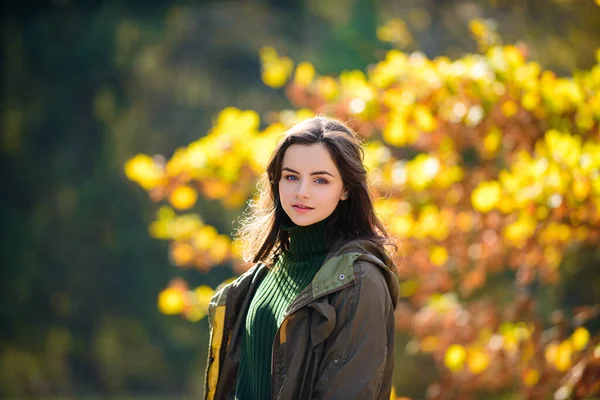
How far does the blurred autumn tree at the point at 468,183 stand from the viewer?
321cm

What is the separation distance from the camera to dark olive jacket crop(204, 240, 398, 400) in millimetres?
1793

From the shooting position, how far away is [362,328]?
5.95 feet

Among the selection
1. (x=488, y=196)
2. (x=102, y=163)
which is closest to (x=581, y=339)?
(x=488, y=196)

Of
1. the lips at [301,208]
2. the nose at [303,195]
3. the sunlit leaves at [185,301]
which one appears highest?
the nose at [303,195]

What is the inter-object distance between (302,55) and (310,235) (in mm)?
8438

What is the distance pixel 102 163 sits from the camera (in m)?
11.2

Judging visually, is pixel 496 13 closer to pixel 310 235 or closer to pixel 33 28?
pixel 310 235

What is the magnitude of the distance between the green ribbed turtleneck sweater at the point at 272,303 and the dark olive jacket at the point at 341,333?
0.10 meters

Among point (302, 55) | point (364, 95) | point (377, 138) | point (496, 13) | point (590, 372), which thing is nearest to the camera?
point (590, 372)

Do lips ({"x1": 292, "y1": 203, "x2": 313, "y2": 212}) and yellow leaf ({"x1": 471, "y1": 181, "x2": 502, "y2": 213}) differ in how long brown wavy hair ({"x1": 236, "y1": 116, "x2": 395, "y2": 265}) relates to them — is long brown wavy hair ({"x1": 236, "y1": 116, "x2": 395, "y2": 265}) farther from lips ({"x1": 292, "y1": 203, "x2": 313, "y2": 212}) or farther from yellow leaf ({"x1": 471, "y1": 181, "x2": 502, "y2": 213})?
yellow leaf ({"x1": 471, "y1": 181, "x2": 502, "y2": 213})

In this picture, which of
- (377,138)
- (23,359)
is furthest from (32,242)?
(377,138)

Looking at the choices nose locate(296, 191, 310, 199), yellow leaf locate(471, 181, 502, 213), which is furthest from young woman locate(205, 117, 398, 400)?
yellow leaf locate(471, 181, 502, 213)

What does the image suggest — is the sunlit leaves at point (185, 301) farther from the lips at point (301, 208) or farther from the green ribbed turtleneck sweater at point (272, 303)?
the lips at point (301, 208)

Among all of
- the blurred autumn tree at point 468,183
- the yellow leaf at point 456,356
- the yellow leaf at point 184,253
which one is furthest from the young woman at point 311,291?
the yellow leaf at point 184,253
